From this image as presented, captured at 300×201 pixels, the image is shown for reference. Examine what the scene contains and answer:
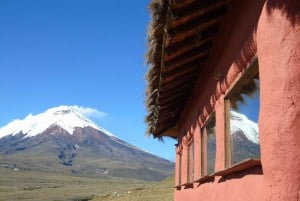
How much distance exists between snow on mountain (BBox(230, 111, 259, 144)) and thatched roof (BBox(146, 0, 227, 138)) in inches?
42.4

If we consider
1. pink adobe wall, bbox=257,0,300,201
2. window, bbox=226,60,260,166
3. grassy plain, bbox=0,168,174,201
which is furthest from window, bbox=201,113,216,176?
grassy plain, bbox=0,168,174,201

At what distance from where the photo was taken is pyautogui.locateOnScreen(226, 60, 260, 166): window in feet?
15.8

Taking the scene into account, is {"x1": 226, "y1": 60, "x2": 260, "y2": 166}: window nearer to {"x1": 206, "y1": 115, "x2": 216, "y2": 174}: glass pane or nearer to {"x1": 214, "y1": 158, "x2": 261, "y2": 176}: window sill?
{"x1": 214, "y1": 158, "x2": 261, "y2": 176}: window sill

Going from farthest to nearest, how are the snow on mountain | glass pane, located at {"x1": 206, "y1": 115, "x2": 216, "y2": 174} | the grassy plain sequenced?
the grassy plain
glass pane, located at {"x1": 206, "y1": 115, "x2": 216, "y2": 174}
the snow on mountain

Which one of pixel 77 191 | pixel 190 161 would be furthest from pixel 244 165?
pixel 77 191

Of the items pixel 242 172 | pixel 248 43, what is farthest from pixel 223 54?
pixel 242 172

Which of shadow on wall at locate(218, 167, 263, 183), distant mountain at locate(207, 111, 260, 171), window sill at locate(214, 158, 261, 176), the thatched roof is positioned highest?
the thatched roof

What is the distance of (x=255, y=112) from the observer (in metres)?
4.90

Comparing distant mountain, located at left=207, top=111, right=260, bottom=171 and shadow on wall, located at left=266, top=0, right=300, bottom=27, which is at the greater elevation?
shadow on wall, located at left=266, top=0, right=300, bottom=27

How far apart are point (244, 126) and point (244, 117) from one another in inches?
3.7

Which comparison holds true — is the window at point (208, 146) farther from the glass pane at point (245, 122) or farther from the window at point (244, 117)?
the glass pane at point (245, 122)

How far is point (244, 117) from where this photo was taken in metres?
5.33

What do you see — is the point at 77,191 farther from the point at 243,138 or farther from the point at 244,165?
the point at 244,165

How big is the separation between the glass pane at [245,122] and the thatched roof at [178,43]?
0.93 m
